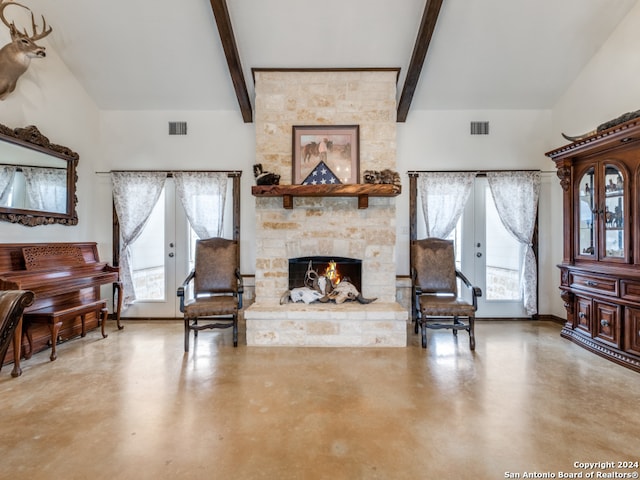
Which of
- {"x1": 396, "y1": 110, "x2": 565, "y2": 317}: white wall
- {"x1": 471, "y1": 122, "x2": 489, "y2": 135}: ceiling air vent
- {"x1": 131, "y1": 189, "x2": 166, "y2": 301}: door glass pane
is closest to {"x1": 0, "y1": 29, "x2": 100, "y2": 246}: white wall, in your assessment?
{"x1": 131, "y1": 189, "x2": 166, "y2": 301}: door glass pane

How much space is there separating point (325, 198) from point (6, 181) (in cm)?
343

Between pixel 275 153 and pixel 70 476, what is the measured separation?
11.1 ft

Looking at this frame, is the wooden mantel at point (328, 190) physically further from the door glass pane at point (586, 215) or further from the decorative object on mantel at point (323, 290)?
the door glass pane at point (586, 215)

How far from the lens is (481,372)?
→ 9.37 ft

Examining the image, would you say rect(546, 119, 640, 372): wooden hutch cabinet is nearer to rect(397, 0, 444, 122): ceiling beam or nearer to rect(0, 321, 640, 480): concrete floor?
rect(0, 321, 640, 480): concrete floor

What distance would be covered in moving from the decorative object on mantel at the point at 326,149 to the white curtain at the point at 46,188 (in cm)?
293

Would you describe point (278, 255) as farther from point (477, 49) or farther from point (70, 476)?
point (477, 49)

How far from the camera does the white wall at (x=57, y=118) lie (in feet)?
11.1

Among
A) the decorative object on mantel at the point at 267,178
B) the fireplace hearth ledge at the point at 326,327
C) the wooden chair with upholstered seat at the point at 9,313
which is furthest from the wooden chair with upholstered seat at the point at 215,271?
the wooden chair with upholstered seat at the point at 9,313

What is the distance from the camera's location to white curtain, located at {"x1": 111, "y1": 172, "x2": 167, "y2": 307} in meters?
4.51

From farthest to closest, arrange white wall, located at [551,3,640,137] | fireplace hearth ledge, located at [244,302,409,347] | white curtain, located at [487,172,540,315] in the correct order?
white curtain, located at [487,172,540,315] < fireplace hearth ledge, located at [244,302,409,347] < white wall, located at [551,3,640,137]

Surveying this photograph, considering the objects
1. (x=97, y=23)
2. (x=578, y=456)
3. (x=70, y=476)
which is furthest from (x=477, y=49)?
(x=70, y=476)

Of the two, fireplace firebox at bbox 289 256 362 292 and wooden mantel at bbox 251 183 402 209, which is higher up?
wooden mantel at bbox 251 183 402 209

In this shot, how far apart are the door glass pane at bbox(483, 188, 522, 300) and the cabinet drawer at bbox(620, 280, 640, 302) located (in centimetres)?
152
